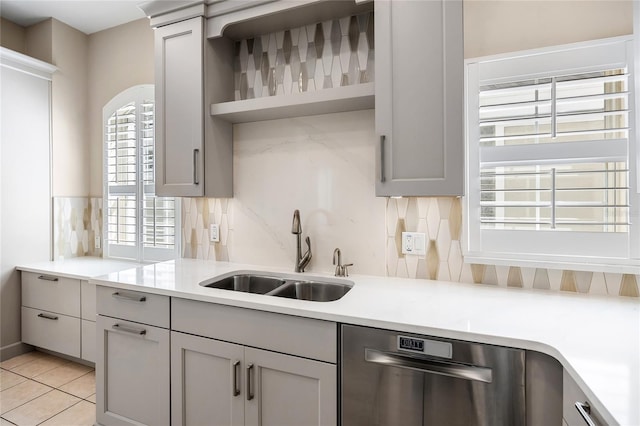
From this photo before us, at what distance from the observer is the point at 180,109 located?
222cm

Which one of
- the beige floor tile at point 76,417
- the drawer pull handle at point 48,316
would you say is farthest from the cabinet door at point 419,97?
the drawer pull handle at point 48,316

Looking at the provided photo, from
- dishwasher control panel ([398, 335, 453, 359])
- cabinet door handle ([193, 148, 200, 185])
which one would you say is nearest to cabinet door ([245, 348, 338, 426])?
dishwasher control panel ([398, 335, 453, 359])

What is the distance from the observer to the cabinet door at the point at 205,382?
1.60 meters

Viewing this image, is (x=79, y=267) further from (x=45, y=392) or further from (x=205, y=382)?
(x=205, y=382)

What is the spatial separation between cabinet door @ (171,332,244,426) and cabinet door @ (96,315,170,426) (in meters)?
0.07

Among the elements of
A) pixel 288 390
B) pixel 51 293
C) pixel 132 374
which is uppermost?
pixel 51 293

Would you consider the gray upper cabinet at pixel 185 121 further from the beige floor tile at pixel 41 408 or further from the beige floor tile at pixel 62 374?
the beige floor tile at pixel 62 374

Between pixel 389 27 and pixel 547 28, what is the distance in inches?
30.0

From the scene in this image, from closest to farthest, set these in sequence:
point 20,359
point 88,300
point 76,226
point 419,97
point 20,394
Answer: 1. point 419,97
2. point 20,394
3. point 88,300
4. point 20,359
5. point 76,226

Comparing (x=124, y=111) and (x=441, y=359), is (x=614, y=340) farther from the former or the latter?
(x=124, y=111)

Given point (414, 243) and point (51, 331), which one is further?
point (51, 331)

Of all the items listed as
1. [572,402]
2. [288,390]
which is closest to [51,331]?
[288,390]

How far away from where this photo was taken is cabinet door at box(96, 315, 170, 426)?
5.88 ft

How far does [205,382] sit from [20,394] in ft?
5.70
